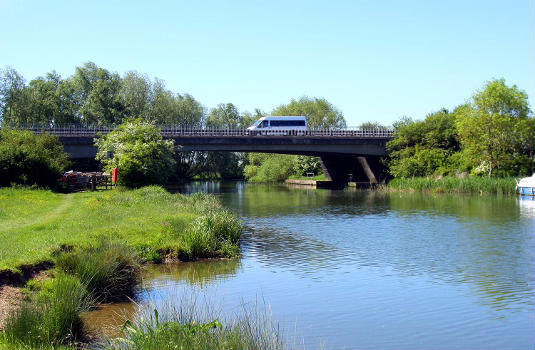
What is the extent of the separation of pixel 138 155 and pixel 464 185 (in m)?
32.6

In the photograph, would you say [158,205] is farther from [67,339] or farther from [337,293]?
[67,339]

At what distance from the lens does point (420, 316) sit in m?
14.2

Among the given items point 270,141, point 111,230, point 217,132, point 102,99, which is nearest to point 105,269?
point 111,230

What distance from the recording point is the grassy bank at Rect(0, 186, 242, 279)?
54.7 feet

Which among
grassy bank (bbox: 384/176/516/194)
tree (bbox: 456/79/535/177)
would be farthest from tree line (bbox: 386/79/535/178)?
→ grassy bank (bbox: 384/176/516/194)

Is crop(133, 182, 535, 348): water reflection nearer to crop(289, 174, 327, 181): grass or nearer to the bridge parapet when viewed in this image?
the bridge parapet

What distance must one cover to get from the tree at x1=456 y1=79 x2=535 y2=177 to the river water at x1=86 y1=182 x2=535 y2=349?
30.3 metres

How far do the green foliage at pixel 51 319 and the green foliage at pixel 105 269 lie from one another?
161 centimetres

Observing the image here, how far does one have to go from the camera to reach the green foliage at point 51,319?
10047 mm

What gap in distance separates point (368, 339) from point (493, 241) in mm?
15519

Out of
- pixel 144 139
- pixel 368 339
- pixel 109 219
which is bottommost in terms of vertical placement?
pixel 368 339

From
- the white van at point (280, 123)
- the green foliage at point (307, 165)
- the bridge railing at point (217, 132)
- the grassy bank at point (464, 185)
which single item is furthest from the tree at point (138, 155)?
the green foliage at point (307, 165)

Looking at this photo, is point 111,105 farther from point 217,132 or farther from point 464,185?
point 464,185

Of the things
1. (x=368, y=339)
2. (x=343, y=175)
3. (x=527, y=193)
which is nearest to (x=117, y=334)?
(x=368, y=339)
